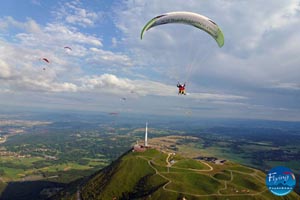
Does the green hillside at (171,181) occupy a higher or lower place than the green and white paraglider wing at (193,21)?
lower

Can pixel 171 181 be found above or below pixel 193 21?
below

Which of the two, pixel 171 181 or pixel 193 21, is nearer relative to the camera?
pixel 193 21

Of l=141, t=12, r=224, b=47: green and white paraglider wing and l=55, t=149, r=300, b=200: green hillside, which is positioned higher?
l=141, t=12, r=224, b=47: green and white paraglider wing

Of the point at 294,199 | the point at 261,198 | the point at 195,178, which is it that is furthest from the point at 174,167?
the point at 294,199

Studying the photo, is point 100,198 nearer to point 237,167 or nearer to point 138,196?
point 138,196

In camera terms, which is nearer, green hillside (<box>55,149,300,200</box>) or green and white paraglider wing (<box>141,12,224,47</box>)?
green and white paraglider wing (<box>141,12,224,47</box>)
